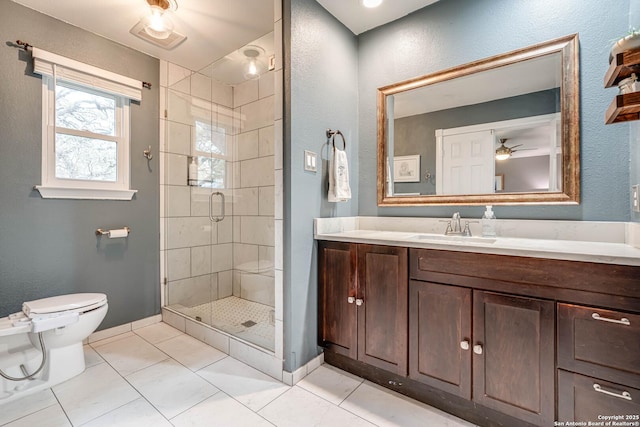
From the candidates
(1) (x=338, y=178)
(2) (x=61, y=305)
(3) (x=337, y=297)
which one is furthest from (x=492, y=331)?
(2) (x=61, y=305)

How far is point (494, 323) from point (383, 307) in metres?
0.55

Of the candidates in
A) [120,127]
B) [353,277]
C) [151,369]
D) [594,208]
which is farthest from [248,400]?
[120,127]

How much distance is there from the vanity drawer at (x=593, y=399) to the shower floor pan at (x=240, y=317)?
148 cm

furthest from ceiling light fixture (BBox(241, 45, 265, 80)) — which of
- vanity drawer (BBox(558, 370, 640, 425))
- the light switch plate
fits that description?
vanity drawer (BBox(558, 370, 640, 425))

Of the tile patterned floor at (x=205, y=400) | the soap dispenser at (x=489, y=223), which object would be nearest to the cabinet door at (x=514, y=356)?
the tile patterned floor at (x=205, y=400)

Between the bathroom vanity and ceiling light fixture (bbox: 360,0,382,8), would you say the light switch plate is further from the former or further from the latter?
ceiling light fixture (bbox: 360,0,382,8)

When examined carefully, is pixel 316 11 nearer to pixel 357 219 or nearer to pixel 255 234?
pixel 357 219

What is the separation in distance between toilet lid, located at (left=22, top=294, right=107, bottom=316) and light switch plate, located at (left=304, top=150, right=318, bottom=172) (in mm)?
1667

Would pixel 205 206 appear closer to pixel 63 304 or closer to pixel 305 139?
pixel 63 304

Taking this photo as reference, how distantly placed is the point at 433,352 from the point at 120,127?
2849mm

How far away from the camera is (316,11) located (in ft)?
6.21

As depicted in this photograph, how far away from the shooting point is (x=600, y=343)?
1.06 m

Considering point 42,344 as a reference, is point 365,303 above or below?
above

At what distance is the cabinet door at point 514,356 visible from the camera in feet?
3.82
